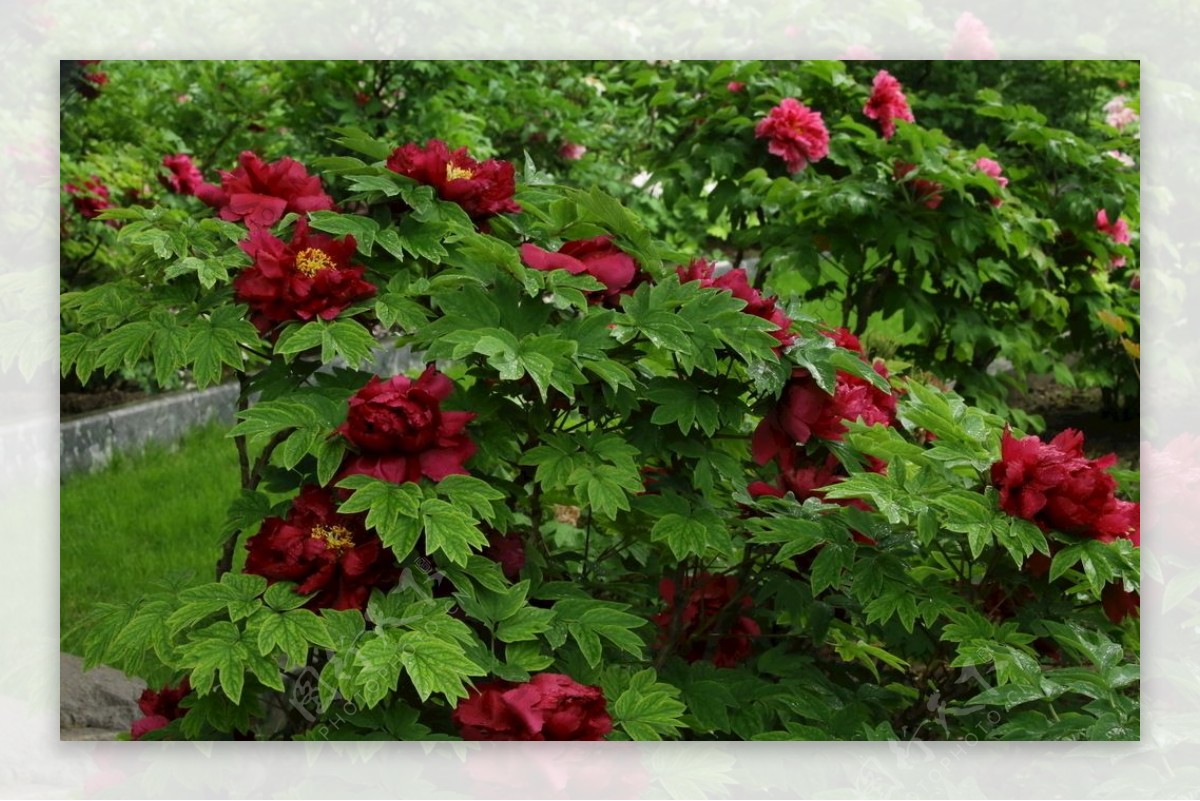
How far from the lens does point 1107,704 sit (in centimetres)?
150

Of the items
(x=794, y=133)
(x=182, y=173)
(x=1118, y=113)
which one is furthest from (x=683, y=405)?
(x=1118, y=113)

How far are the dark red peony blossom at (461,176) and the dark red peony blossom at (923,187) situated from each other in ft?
4.73

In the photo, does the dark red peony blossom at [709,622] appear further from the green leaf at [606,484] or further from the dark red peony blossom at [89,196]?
the dark red peony blossom at [89,196]

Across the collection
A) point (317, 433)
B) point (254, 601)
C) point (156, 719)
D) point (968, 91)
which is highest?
point (968, 91)

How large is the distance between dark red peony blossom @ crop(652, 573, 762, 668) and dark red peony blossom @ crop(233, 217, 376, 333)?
607 mm

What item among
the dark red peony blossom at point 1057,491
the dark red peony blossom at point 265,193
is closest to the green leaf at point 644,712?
the dark red peony blossom at point 1057,491

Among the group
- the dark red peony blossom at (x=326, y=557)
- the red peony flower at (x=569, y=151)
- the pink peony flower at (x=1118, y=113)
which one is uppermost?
the pink peony flower at (x=1118, y=113)

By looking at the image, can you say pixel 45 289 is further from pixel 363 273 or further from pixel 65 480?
pixel 65 480

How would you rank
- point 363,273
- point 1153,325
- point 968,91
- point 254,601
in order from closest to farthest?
point 254,601, point 363,273, point 1153,325, point 968,91

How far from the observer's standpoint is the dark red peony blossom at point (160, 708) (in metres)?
1.61

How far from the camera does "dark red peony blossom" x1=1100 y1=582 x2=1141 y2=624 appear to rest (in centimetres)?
157

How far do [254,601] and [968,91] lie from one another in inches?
128

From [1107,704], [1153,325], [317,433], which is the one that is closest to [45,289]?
[317,433]

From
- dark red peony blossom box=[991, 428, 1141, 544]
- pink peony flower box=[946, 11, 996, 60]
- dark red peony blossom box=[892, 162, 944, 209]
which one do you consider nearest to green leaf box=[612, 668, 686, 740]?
dark red peony blossom box=[991, 428, 1141, 544]
